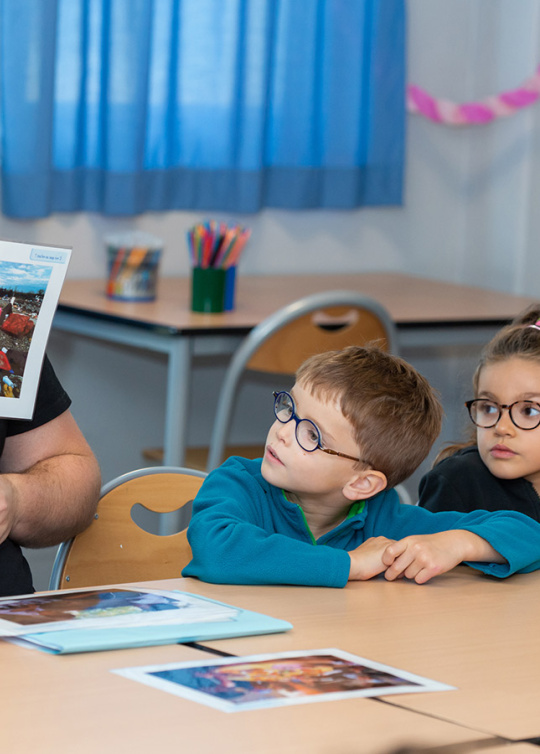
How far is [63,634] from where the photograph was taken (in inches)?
34.4

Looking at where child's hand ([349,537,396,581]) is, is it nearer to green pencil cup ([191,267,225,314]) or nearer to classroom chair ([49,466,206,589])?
classroom chair ([49,466,206,589])

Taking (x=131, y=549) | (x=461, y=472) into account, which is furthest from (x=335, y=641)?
(x=461, y=472)

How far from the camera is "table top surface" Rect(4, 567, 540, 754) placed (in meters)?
0.72

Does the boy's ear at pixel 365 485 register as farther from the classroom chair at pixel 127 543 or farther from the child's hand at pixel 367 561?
the classroom chair at pixel 127 543

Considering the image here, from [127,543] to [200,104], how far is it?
175 centimetres

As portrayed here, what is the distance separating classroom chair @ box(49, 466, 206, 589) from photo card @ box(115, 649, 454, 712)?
1.77ft

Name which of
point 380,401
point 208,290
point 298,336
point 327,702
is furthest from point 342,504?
point 208,290

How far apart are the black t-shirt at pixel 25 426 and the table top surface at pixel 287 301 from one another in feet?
2.69

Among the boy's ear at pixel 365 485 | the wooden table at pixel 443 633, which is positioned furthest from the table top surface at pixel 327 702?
the boy's ear at pixel 365 485

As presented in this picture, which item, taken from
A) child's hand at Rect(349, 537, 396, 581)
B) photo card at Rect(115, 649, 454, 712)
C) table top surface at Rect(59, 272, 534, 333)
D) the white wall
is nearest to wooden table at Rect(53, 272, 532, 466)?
table top surface at Rect(59, 272, 534, 333)

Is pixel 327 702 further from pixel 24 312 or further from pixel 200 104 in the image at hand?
pixel 200 104

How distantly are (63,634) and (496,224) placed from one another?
9.06 ft

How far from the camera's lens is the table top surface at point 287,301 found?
7.61 ft

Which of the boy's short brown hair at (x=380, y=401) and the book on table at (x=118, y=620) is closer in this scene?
the book on table at (x=118, y=620)
